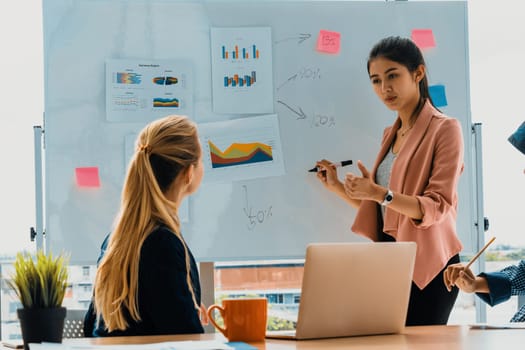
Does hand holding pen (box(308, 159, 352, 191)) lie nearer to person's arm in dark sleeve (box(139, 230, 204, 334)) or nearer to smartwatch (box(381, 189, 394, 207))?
smartwatch (box(381, 189, 394, 207))

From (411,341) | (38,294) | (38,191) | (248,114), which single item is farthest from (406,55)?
(38,294)

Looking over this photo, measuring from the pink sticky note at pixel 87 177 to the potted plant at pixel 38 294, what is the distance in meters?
1.77

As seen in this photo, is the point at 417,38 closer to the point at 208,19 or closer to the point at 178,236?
the point at 208,19

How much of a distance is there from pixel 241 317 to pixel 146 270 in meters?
0.34

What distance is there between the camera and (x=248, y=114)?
10.3ft

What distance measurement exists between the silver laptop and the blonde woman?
223 mm

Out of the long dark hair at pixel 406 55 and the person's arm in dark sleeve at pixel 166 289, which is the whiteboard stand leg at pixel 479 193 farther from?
the person's arm in dark sleeve at pixel 166 289

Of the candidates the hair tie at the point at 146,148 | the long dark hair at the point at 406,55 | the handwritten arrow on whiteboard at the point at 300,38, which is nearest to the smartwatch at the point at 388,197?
the long dark hair at the point at 406,55

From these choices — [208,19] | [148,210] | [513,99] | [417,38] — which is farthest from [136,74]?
[513,99]

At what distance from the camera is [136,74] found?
3.11 m

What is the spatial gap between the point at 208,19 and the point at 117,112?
52 centimetres

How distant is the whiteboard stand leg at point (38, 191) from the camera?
9.99 ft

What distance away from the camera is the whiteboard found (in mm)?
3061

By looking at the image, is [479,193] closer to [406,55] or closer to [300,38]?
[406,55]
